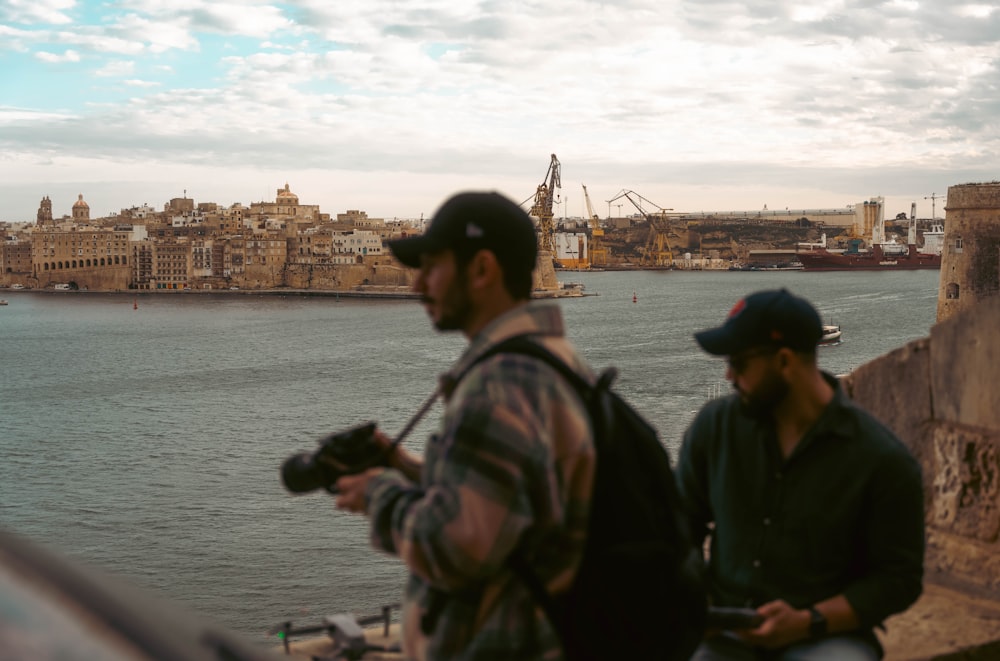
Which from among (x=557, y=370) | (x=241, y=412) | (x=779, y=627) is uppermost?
(x=557, y=370)

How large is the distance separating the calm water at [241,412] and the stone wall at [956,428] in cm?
141

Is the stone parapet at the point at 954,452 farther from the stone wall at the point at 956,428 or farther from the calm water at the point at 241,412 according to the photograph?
the calm water at the point at 241,412

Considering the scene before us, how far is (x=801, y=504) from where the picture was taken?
1375 mm

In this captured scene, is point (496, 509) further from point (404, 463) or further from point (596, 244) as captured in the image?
point (596, 244)

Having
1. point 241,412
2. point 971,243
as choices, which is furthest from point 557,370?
point 241,412

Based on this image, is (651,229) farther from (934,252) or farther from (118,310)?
(118,310)

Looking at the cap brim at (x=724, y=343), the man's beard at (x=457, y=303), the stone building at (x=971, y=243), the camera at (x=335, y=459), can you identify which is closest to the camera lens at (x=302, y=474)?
the camera at (x=335, y=459)

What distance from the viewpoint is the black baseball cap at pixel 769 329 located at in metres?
1.38

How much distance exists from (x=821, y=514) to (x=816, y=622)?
12 cm

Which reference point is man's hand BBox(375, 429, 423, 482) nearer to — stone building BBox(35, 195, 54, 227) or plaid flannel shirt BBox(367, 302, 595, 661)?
plaid flannel shirt BBox(367, 302, 595, 661)

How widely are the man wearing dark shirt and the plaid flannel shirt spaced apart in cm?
47

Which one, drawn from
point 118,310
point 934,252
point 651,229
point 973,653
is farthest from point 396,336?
point 651,229

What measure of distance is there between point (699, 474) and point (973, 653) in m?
0.54

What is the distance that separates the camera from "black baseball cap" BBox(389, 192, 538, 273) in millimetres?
1041
